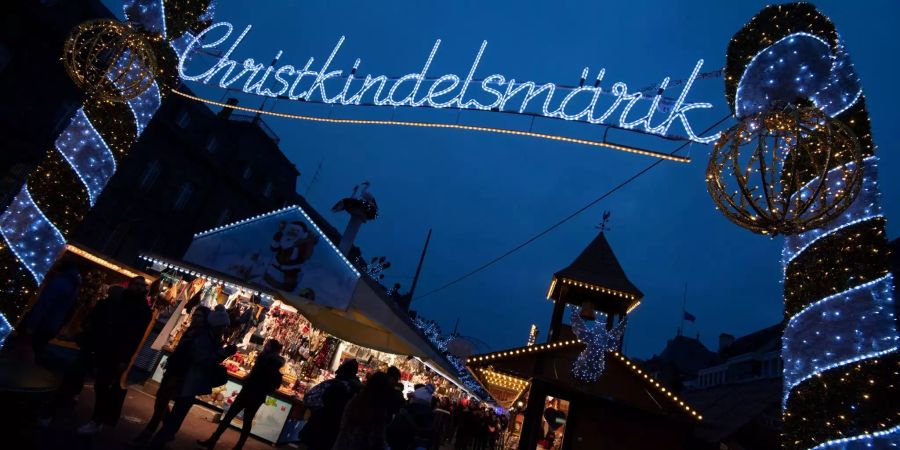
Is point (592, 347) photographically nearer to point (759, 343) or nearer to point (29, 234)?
point (29, 234)

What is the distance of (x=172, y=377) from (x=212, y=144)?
24363 mm

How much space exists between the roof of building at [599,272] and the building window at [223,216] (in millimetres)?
21379

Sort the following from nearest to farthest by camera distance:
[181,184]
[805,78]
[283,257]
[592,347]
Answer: [805,78]
[283,257]
[592,347]
[181,184]

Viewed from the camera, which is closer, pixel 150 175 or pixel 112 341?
pixel 112 341

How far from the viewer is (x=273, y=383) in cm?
636

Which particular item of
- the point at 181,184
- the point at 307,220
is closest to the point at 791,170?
the point at 307,220

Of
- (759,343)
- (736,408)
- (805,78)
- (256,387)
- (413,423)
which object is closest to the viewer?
(805,78)

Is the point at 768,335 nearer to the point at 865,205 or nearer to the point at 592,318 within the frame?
the point at 592,318

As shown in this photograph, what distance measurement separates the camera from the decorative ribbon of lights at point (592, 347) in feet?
42.5

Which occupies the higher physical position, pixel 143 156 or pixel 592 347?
pixel 143 156

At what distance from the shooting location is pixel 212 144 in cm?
2645

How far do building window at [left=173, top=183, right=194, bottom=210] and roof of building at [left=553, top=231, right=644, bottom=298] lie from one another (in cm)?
2094

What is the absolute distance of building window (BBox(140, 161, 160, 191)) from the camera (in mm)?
22392

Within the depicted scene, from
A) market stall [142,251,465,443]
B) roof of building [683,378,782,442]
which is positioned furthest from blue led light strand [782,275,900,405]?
roof of building [683,378,782,442]
